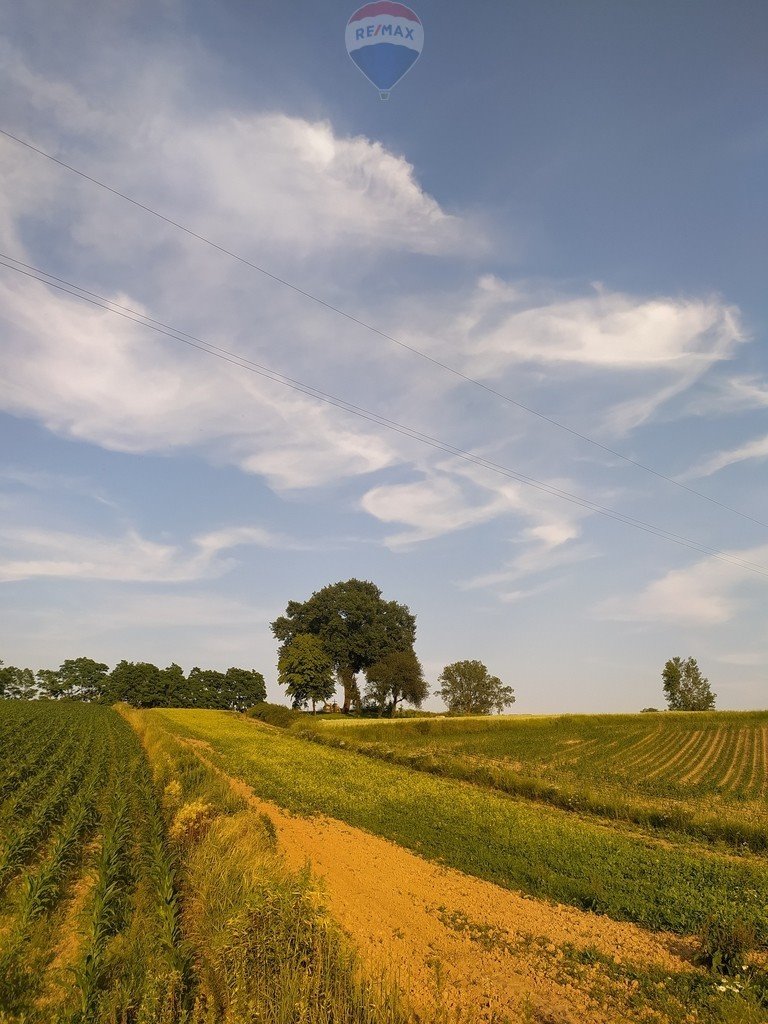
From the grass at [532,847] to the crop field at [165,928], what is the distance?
5.55 m

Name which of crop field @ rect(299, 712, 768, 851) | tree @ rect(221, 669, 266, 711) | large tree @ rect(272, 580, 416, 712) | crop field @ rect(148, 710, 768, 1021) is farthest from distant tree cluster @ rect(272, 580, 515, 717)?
crop field @ rect(148, 710, 768, 1021)

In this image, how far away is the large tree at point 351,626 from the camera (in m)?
85.2

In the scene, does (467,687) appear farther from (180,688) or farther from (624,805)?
(624,805)

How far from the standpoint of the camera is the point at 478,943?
9.76 meters

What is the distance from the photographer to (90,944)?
26.1 ft

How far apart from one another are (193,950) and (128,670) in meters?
130

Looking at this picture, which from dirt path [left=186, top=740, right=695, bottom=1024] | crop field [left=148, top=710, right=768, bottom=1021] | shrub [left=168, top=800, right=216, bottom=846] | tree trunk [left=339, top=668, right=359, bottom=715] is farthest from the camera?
tree trunk [left=339, top=668, right=359, bottom=715]

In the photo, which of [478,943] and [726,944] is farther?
[478,943]

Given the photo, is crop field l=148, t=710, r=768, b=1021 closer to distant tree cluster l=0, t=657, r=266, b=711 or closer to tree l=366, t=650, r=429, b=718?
tree l=366, t=650, r=429, b=718

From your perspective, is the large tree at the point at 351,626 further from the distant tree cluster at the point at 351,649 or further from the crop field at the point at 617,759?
the crop field at the point at 617,759

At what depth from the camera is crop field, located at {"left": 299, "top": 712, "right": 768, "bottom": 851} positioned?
20.2 meters

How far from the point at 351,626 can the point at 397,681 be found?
12.3 m

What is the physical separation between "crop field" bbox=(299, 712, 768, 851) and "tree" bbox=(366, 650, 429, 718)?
834 inches

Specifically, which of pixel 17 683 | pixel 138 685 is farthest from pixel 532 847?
pixel 17 683
